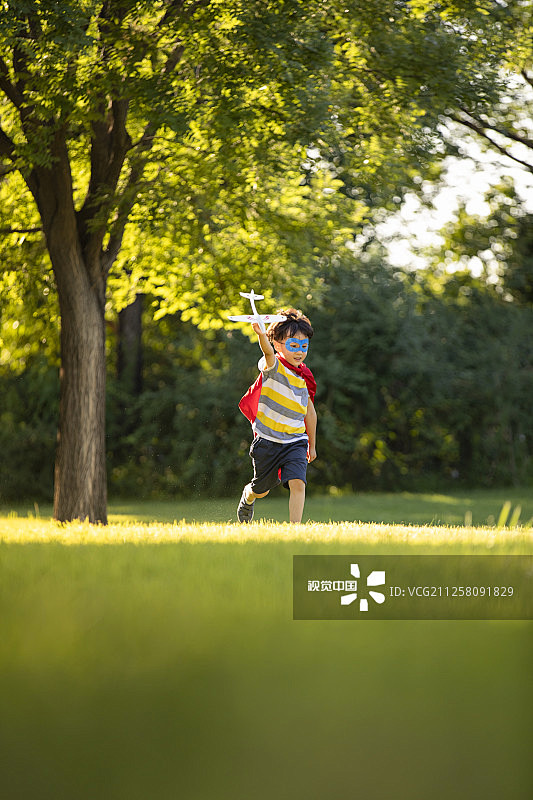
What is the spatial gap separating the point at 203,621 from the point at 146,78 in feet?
24.1

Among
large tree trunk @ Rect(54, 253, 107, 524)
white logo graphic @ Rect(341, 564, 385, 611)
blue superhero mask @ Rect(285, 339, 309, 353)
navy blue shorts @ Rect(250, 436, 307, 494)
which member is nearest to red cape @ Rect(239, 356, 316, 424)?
blue superhero mask @ Rect(285, 339, 309, 353)

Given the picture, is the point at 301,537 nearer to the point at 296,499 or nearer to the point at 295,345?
the point at 296,499

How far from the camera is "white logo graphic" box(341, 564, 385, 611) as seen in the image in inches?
126

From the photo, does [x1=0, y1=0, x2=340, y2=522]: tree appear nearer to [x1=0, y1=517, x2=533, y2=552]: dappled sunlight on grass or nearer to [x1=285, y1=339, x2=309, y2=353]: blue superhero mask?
[x1=285, y1=339, x2=309, y2=353]: blue superhero mask

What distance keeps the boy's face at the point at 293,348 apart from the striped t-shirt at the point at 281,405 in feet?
0.36

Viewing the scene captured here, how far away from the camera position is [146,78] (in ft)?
29.8

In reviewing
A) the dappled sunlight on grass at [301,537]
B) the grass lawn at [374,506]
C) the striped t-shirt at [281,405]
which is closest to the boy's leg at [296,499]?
the striped t-shirt at [281,405]

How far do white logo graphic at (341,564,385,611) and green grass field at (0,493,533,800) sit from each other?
0.18 m

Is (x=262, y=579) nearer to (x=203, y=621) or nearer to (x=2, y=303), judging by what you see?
(x=203, y=621)

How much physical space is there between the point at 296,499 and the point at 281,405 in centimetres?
82

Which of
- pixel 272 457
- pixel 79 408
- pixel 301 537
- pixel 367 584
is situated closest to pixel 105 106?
pixel 79 408

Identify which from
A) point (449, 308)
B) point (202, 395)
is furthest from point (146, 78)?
point (449, 308)

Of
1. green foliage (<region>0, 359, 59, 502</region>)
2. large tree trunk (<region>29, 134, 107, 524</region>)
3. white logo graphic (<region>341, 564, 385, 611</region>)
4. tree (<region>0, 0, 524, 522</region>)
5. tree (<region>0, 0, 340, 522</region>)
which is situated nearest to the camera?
white logo graphic (<region>341, 564, 385, 611</region>)

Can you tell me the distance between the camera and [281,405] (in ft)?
24.0
